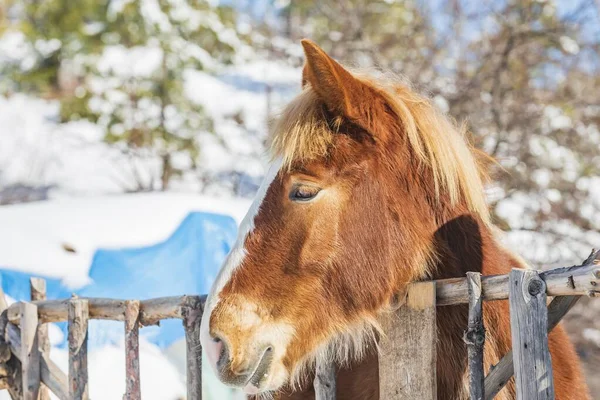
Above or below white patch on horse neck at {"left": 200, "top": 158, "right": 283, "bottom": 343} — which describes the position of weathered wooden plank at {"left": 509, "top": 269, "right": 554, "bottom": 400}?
below

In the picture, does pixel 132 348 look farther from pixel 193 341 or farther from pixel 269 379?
pixel 269 379

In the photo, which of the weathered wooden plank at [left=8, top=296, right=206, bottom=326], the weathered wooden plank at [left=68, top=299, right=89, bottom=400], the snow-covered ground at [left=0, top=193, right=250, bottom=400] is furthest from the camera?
the snow-covered ground at [left=0, top=193, right=250, bottom=400]

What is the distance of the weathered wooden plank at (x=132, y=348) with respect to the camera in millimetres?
3631

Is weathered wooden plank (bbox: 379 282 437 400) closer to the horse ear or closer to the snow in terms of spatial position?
the horse ear

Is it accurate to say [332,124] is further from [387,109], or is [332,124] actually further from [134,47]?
[134,47]

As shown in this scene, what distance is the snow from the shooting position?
227 inches

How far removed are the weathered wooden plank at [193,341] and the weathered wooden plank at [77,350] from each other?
805 millimetres

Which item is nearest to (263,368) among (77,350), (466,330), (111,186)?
(466,330)

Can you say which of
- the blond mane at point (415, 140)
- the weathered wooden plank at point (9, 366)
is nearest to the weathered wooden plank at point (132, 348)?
the weathered wooden plank at point (9, 366)

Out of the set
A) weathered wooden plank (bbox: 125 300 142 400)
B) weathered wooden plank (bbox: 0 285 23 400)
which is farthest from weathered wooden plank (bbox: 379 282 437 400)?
weathered wooden plank (bbox: 0 285 23 400)

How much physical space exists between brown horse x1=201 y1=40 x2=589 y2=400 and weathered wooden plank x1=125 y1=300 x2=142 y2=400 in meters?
1.38

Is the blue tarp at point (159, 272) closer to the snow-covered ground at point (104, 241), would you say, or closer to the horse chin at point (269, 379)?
the snow-covered ground at point (104, 241)

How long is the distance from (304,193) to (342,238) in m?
0.21

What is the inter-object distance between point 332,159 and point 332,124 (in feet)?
0.45
